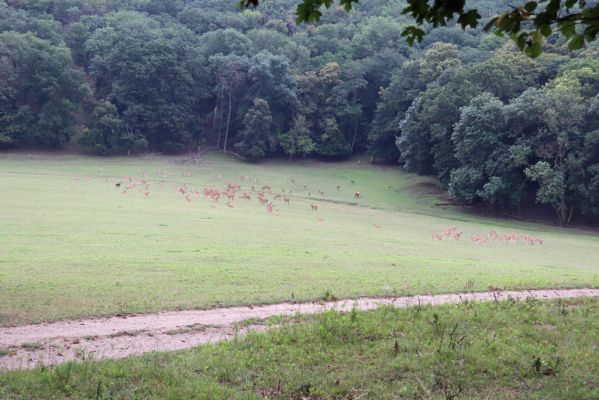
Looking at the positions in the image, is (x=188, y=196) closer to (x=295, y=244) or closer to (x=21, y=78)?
(x=295, y=244)

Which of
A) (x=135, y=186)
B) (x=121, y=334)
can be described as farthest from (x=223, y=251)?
(x=135, y=186)

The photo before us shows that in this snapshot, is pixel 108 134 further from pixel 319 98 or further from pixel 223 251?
pixel 223 251

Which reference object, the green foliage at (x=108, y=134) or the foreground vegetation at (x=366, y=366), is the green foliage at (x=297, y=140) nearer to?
the green foliage at (x=108, y=134)

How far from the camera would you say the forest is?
4944cm

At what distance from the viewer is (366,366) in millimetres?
7984

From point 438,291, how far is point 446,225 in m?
27.5

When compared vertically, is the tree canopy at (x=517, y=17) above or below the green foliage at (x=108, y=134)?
above

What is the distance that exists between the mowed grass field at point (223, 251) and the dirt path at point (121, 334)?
23.4 inches

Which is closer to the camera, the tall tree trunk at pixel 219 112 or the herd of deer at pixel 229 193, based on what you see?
the herd of deer at pixel 229 193

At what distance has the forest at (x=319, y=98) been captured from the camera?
4944 cm

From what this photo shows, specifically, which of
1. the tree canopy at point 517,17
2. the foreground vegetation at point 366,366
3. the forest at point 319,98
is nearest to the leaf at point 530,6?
the tree canopy at point 517,17

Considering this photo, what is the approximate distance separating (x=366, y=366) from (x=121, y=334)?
457cm

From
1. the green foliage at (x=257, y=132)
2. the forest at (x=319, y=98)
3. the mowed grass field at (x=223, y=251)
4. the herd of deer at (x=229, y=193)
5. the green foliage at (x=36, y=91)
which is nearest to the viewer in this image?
the mowed grass field at (x=223, y=251)

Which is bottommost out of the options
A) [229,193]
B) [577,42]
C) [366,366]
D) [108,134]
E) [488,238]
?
[229,193]
